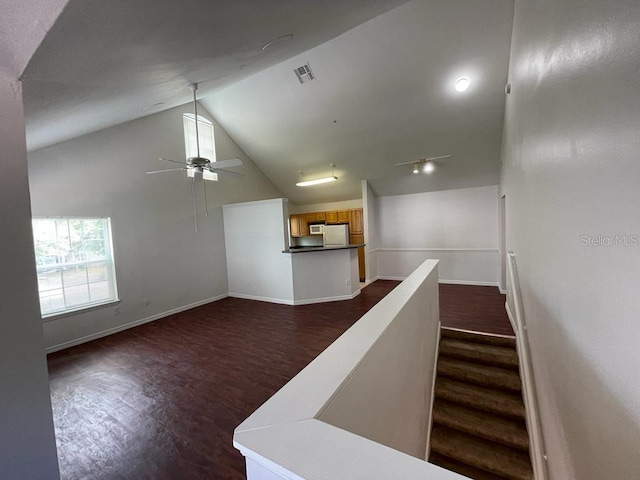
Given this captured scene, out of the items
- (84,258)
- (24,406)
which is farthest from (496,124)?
(84,258)

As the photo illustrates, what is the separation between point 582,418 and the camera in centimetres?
98

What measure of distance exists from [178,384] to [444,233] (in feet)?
20.5

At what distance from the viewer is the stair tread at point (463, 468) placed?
7.63 feet

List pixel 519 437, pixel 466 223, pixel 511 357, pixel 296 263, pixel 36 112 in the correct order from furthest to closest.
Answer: pixel 466 223 → pixel 296 263 → pixel 511 357 → pixel 519 437 → pixel 36 112

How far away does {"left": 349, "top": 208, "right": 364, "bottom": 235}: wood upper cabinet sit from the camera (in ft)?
23.2

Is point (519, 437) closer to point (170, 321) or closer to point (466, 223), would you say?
point (466, 223)

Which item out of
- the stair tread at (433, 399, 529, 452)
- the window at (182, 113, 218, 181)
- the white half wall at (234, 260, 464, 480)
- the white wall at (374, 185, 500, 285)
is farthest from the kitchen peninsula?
the white half wall at (234, 260, 464, 480)

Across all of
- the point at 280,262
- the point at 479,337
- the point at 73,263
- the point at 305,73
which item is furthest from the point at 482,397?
the point at 73,263

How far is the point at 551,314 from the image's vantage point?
1.47 metres

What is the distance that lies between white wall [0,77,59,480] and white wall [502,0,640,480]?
6.82ft

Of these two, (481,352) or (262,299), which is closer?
(481,352)

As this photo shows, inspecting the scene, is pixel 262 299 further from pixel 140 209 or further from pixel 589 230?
pixel 589 230

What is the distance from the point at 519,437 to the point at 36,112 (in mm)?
4680

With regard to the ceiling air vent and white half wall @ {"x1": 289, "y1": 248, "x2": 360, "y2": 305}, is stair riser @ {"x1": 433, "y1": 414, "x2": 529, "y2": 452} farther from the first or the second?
the ceiling air vent
